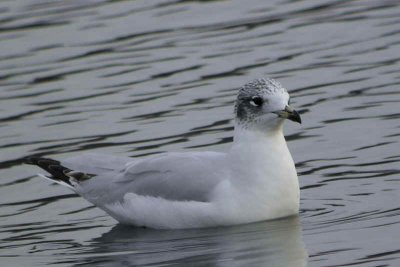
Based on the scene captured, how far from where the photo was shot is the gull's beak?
446 inches

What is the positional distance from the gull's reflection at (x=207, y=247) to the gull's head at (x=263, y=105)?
848 mm

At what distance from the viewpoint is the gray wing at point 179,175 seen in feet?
37.9

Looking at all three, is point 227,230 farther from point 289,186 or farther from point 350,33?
point 350,33

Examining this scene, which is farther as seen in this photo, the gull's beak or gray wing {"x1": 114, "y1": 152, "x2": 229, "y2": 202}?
gray wing {"x1": 114, "y1": 152, "x2": 229, "y2": 202}

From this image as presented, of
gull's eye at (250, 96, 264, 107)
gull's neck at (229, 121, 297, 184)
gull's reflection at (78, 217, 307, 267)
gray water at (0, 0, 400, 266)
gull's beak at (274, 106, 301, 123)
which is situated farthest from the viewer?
gull's eye at (250, 96, 264, 107)

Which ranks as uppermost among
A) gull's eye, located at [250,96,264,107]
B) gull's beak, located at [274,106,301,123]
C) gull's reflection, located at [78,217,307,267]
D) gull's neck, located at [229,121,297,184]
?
gull's eye, located at [250,96,264,107]

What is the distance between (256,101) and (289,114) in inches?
15.9

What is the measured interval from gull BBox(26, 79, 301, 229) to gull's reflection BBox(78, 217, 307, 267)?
126 millimetres

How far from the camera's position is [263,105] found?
38.1ft

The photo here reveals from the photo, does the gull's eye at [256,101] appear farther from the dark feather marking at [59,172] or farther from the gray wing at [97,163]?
the dark feather marking at [59,172]

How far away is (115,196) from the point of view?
12109 millimetres

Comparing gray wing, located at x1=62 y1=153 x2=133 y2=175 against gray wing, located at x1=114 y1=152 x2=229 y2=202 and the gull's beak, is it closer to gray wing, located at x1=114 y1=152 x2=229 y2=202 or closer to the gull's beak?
gray wing, located at x1=114 y1=152 x2=229 y2=202

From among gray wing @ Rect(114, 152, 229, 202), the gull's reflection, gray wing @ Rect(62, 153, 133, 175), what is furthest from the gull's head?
gray wing @ Rect(62, 153, 133, 175)

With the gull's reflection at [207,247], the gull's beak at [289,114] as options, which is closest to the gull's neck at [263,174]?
the gull's reflection at [207,247]
